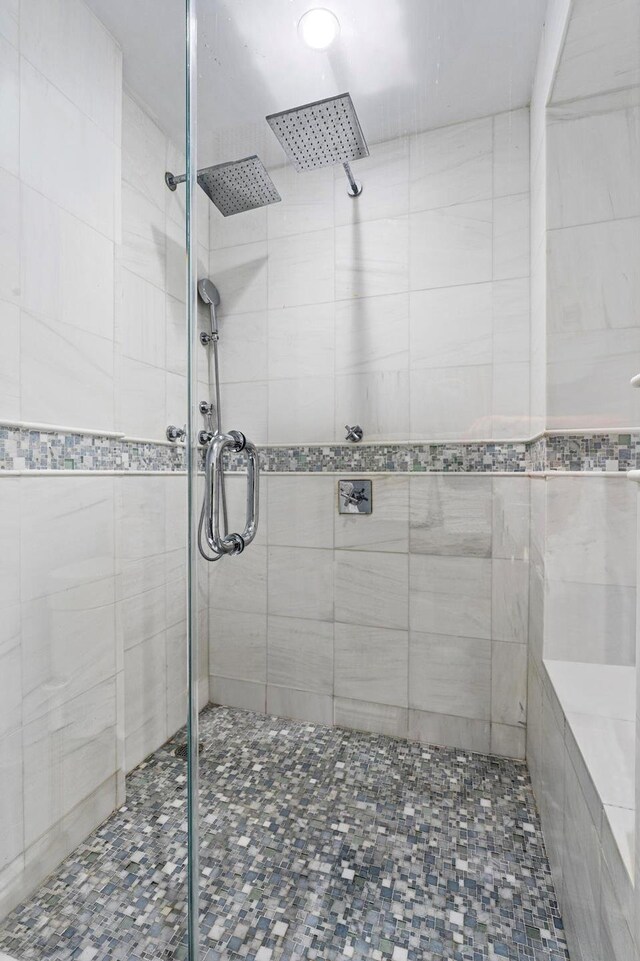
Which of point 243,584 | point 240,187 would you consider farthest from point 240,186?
point 243,584

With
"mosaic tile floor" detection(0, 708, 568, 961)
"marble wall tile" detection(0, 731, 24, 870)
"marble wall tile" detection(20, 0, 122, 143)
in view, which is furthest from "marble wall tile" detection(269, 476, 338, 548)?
"marble wall tile" detection(20, 0, 122, 143)

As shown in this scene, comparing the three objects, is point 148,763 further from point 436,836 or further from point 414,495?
point 414,495

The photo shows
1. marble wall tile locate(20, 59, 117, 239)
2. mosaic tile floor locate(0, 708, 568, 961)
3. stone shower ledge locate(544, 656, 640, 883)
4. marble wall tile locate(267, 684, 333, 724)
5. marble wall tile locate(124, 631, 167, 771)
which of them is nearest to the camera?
stone shower ledge locate(544, 656, 640, 883)

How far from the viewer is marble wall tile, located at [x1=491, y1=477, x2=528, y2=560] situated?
1.33m

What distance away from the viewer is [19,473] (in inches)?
40.4

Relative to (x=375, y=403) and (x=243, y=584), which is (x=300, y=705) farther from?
(x=375, y=403)

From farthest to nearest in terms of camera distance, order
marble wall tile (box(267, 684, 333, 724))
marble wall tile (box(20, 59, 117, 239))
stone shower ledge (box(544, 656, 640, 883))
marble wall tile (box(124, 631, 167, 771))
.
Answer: marble wall tile (box(267, 684, 333, 724))
marble wall tile (box(124, 631, 167, 771))
marble wall tile (box(20, 59, 117, 239))
stone shower ledge (box(544, 656, 640, 883))

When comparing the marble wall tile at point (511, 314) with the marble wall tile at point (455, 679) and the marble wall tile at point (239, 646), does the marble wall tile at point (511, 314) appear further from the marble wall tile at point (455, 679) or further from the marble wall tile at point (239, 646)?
the marble wall tile at point (239, 646)

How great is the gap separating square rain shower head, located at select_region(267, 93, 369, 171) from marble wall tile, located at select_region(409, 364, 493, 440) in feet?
2.15

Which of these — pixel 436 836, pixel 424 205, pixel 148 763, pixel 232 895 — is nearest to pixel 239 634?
pixel 148 763

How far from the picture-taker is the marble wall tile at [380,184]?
1292 mm

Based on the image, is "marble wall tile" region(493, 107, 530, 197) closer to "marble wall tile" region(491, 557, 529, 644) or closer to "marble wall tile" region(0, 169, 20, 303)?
"marble wall tile" region(491, 557, 529, 644)

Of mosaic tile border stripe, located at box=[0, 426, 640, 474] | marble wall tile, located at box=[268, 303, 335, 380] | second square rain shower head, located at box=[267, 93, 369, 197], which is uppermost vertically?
second square rain shower head, located at box=[267, 93, 369, 197]

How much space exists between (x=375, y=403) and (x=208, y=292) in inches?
22.5
